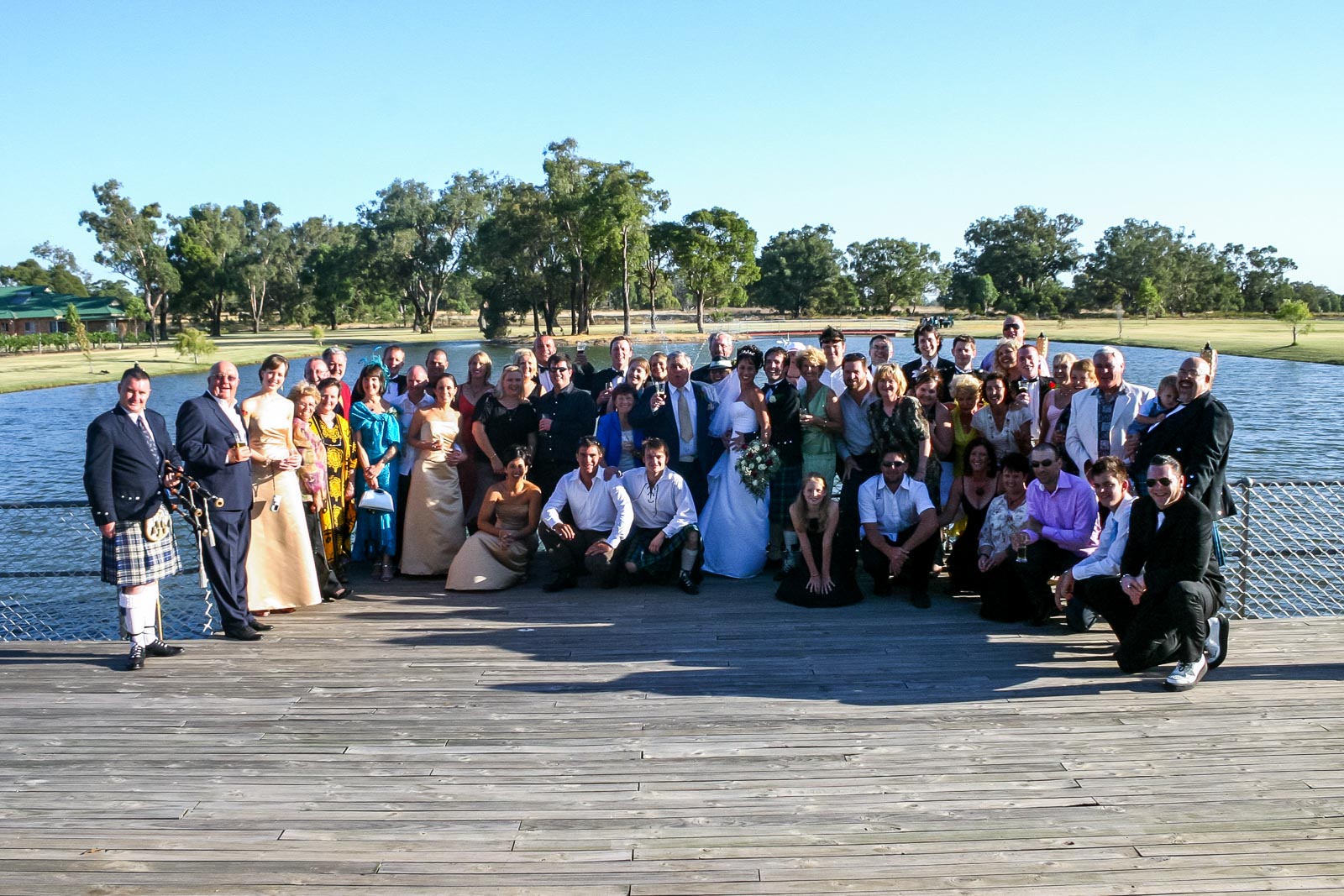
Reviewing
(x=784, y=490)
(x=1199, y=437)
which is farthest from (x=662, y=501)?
(x=1199, y=437)

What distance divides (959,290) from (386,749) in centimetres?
9745

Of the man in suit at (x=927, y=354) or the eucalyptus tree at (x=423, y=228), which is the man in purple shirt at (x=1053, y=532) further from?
the eucalyptus tree at (x=423, y=228)

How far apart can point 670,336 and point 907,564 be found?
56.2 meters

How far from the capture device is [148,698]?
203 inches

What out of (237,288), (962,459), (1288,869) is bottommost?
(1288,869)

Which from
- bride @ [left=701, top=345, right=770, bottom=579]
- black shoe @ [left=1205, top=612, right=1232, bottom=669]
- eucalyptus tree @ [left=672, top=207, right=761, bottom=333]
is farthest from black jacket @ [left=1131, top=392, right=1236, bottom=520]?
eucalyptus tree @ [left=672, top=207, right=761, bottom=333]

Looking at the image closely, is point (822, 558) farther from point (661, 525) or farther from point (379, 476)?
point (379, 476)

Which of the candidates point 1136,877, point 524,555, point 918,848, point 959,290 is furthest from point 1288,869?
point 959,290

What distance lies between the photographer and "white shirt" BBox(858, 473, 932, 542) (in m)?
6.70

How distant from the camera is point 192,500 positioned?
5773 mm

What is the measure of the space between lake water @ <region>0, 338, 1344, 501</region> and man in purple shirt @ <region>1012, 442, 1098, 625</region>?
1338 cm

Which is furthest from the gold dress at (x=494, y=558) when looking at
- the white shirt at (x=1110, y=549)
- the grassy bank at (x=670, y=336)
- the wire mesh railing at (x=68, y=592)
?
the grassy bank at (x=670, y=336)

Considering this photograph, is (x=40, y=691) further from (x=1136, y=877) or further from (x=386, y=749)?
(x=1136, y=877)

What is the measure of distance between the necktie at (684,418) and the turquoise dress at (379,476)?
2187 mm
